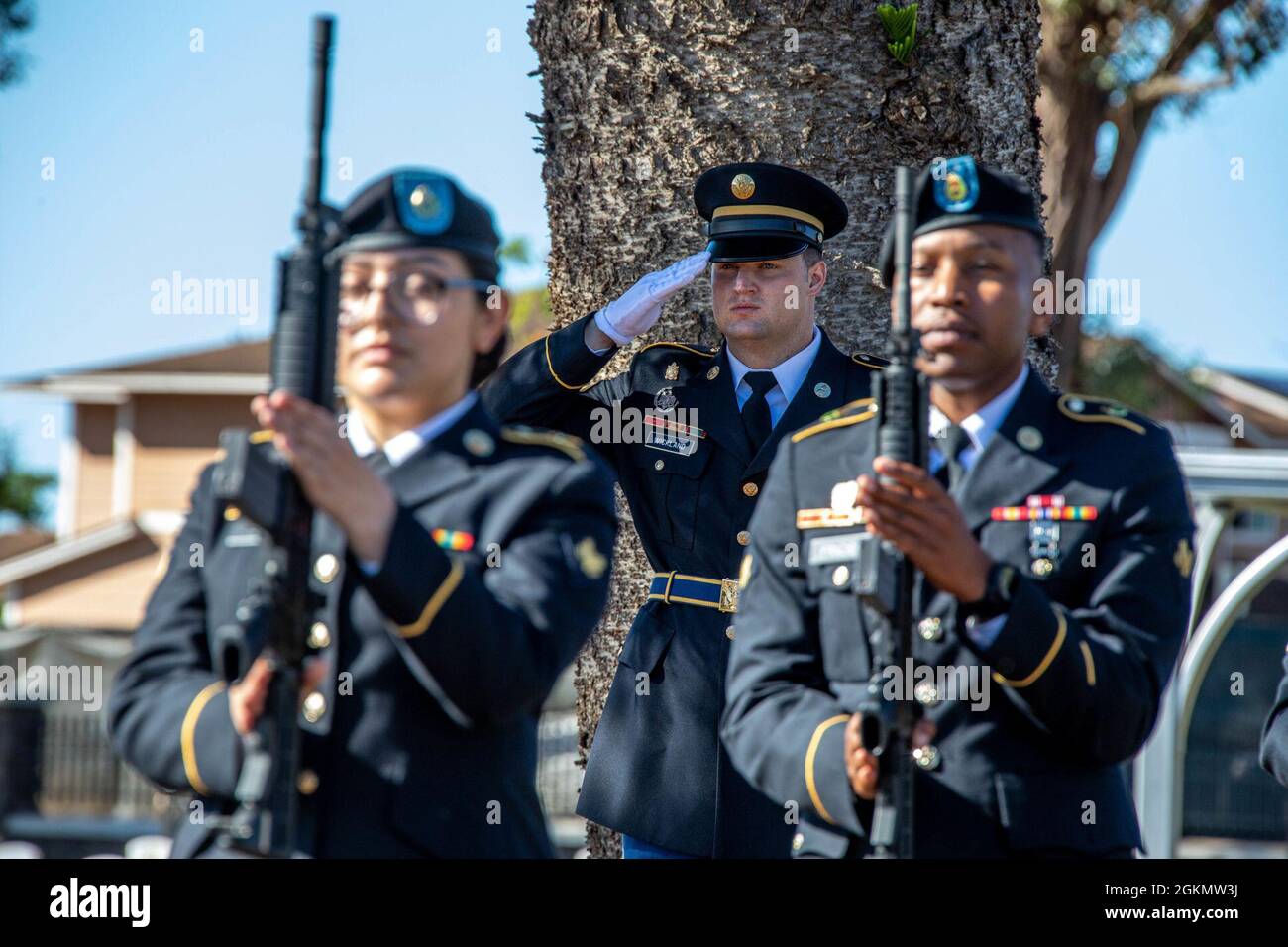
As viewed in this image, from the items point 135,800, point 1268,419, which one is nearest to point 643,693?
point 135,800

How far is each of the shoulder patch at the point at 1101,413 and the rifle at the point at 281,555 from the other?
1.33m

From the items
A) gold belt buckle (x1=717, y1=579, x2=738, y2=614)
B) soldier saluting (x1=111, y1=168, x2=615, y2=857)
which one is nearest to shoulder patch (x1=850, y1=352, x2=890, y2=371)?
gold belt buckle (x1=717, y1=579, x2=738, y2=614)

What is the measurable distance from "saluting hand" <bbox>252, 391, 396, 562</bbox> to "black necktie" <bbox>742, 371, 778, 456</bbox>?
1749 mm

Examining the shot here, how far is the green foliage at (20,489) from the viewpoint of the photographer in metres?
33.8

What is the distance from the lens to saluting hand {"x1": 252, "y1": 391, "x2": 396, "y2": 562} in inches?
106

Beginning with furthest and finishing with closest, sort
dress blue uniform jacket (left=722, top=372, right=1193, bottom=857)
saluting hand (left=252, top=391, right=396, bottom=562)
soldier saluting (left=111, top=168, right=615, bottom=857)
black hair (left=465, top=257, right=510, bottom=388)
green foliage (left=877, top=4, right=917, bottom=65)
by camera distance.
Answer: green foliage (left=877, top=4, right=917, bottom=65) < black hair (left=465, top=257, right=510, bottom=388) < dress blue uniform jacket (left=722, top=372, right=1193, bottom=857) < soldier saluting (left=111, top=168, right=615, bottom=857) < saluting hand (left=252, top=391, right=396, bottom=562)

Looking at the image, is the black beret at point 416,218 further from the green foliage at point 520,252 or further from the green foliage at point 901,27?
the green foliage at point 520,252

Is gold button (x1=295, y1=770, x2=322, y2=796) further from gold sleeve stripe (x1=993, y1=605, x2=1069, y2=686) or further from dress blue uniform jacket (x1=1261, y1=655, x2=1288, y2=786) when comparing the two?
dress blue uniform jacket (x1=1261, y1=655, x2=1288, y2=786)

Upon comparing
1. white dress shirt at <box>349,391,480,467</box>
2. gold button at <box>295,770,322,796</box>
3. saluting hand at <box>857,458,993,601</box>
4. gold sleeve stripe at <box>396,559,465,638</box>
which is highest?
white dress shirt at <box>349,391,480,467</box>

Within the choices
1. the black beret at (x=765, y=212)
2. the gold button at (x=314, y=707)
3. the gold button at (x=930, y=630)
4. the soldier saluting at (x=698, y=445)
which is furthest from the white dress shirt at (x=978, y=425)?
the black beret at (x=765, y=212)

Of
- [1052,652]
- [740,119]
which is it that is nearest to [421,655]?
[1052,652]
